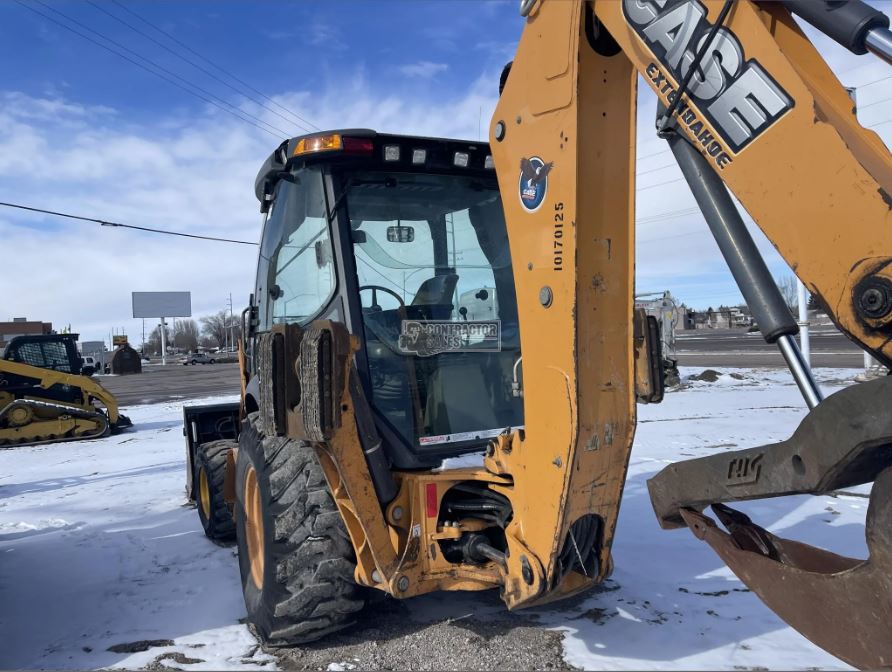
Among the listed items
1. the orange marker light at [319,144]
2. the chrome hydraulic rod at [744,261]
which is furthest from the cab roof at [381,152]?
the chrome hydraulic rod at [744,261]

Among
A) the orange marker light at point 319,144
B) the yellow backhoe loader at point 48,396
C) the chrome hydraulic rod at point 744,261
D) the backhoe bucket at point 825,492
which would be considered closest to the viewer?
the backhoe bucket at point 825,492

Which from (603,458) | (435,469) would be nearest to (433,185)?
(435,469)

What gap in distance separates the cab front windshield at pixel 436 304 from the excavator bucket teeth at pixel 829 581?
146 centimetres

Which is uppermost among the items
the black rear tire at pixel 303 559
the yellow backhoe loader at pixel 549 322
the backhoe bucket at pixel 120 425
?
the yellow backhoe loader at pixel 549 322

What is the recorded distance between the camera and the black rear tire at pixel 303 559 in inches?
124

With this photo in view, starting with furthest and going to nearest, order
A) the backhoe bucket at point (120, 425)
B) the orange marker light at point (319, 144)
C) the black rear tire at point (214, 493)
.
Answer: the backhoe bucket at point (120, 425)
the black rear tire at point (214, 493)
the orange marker light at point (319, 144)

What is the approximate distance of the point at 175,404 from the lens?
1958 centimetres

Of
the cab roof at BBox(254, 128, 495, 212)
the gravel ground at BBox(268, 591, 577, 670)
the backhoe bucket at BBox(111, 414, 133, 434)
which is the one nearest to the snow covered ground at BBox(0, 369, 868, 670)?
the gravel ground at BBox(268, 591, 577, 670)

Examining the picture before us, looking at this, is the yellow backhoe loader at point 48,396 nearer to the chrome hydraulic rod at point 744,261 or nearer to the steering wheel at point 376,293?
the steering wheel at point 376,293

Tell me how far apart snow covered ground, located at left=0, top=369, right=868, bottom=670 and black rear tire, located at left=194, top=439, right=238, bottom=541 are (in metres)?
0.16

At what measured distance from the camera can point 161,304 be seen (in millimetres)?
67000

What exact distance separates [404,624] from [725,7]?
3.21 meters

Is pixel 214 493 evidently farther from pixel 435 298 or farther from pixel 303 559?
pixel 435 298

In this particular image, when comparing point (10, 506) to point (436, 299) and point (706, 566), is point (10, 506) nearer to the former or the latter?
point (436, 299)
